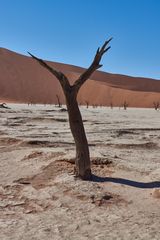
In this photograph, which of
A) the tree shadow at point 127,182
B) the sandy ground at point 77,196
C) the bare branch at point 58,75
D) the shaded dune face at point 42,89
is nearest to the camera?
the sandy ground at point 77,196

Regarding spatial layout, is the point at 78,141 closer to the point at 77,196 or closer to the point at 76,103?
the point at 76,103

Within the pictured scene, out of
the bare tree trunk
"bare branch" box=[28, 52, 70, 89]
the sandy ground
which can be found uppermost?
"bare branch" box=[28, 52, 70, 89]

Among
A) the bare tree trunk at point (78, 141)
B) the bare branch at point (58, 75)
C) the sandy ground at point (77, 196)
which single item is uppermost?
the bare branch at point (58, 75)

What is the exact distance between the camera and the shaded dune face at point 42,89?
74188mm

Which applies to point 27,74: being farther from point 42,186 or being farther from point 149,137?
point 42,186

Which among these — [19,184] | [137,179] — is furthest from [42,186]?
[137,179]

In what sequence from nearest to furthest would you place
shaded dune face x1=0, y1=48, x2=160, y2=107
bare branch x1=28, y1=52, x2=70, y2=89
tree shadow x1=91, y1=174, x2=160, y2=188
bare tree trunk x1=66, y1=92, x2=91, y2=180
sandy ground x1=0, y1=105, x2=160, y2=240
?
sandy ground x1=0, y1=105, x2=160, y2=240, tree shadow x1=91, y1=174, x2=160, y2=188, bare branch x1=28, y1=52, x2=70, y2=89, bare tree trunk x1=66, y1=92, x2=91, y2=180, shaded dune face x1=0, y1=48, x2=160, y2=107

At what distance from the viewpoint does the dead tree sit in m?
7.69

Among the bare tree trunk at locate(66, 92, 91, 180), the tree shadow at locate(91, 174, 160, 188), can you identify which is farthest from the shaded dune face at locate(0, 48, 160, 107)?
the tree shadow at locate(91, 174, 160, 188)

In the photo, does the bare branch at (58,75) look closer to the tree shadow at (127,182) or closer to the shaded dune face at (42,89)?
the tree shadow at (127,182)

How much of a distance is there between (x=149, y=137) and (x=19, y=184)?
23.5 feet

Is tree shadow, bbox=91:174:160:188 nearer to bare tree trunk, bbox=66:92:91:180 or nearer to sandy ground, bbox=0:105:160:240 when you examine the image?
sandy ground, bbox=0:105:160:240

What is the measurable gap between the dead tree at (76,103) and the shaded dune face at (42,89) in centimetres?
6075

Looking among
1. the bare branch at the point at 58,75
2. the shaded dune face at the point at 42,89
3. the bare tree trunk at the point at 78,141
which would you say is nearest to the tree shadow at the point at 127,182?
the bare tree trunk at the point at 78,141
